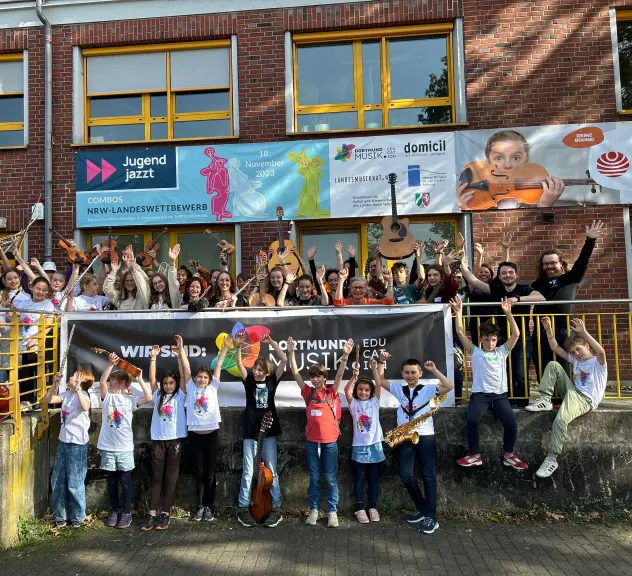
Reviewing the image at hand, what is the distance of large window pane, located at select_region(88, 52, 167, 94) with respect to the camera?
965 centimetres

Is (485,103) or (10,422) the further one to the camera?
(485,103)

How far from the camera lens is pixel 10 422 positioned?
17.9ft

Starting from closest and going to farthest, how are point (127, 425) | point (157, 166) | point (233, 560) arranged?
1. point (233, 560)
2. point (127, 425)
3. point (157, 166)

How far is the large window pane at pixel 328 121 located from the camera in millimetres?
9312

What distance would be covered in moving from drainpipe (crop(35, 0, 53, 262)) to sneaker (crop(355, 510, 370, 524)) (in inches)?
253

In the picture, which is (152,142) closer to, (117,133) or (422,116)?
(117,133)

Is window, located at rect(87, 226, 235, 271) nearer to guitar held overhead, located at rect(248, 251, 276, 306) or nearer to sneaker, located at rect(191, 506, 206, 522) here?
guitar held overhead, located at rect(248, 251, 276, 306)

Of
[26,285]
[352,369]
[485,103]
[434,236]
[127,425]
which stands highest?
[485,103]

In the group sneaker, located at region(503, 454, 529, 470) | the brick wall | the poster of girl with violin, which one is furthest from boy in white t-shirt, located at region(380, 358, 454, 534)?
the poster of girl with violin

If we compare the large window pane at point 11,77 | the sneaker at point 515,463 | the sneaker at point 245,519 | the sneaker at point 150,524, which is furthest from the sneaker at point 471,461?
the large window pane at point 11,77

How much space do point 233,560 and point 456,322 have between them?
10.2 feet

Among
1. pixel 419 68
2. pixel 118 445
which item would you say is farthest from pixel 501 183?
pixel 118 445

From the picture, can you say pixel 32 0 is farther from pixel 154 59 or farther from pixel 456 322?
pixel 456 322

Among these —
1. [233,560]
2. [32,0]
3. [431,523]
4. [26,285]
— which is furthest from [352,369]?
[32,0]
